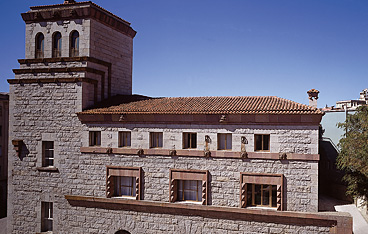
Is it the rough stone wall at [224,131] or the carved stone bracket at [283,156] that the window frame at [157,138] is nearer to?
the rough stone wall at [224,131]

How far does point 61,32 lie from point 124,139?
850 cm

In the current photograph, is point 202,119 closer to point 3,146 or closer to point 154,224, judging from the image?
point 154,224

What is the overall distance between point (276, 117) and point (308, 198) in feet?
13.9

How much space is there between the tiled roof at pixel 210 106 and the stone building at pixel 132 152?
6cm

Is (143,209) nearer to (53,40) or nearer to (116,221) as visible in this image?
(116,221)

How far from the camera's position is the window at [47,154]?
62.5 feet

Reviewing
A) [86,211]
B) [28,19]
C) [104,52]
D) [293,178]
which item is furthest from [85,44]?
[293,178]

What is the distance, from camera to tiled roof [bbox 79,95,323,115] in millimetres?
15180

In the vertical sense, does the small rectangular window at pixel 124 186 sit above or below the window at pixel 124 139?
below

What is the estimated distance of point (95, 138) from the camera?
18.4 meters

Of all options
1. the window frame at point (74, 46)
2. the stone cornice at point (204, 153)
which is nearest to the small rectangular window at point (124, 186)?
the stone cornice at point (204, 153)

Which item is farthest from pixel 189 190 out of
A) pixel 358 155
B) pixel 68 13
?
pixel 68 13

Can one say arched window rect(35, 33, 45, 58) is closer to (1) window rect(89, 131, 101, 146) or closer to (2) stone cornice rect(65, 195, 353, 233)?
(1) window rect(89, 131, 101, 146)

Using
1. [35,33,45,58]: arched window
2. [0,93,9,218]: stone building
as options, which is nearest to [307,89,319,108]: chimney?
[35,33,45,58]: arched window
